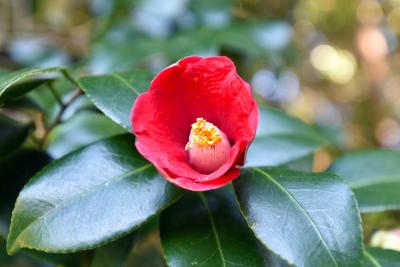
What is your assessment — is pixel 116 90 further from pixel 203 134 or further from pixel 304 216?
pixel 304 216

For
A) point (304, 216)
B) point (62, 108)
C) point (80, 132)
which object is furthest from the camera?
point (80, 132)

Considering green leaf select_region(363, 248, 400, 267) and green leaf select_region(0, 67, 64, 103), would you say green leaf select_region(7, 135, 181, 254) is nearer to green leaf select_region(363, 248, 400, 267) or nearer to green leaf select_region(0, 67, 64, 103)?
green leaf select_region(0, 67, 64, 103)

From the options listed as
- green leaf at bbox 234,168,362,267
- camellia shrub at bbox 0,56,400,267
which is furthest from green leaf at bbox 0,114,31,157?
green leaf at bbox 234,168,362,267

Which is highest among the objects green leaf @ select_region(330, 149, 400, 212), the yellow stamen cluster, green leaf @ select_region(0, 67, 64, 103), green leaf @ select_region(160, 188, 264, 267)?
green leaf @ select_region(0, 67, 64, 103)

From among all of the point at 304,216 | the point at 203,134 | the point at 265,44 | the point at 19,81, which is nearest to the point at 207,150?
the point at 203,134

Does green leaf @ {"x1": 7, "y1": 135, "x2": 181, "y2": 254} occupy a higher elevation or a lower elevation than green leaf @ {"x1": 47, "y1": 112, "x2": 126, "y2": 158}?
higher

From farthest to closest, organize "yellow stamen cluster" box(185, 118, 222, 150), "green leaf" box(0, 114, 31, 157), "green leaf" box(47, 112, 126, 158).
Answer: "green leaf" box(47, 112, 126, 158)
"green leaf" box(0, 114, 31, 157)
"yellow stamen cluster" box(185, 118, 222, 150)

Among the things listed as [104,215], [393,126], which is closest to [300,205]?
[104,215]
